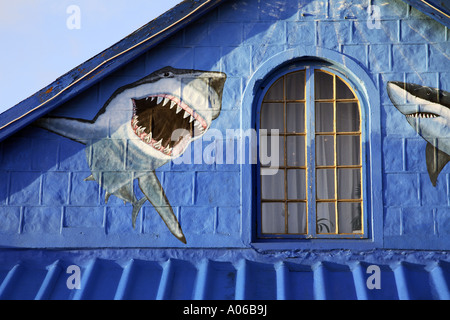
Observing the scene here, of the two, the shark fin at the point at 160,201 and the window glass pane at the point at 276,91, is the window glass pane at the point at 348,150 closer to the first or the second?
the window glass pane at the point at 276,91

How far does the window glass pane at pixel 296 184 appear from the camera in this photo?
6809 mm

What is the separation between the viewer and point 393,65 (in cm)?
679

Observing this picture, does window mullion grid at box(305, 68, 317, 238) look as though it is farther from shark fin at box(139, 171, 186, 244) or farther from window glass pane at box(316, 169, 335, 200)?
shark fin at box(139, 171, 186, 244)

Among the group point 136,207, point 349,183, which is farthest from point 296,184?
point 136,207

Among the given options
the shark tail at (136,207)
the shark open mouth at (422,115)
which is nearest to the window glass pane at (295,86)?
the shark open mouth at (422,115)

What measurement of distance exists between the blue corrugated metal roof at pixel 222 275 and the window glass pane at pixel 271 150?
108 cm

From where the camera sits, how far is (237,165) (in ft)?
22.0

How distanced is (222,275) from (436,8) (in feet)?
12.1

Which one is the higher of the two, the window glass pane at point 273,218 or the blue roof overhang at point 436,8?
the blue roof overhang at point 436,8

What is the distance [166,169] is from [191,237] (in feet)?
2.68

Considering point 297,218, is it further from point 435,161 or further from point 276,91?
point 435,161
